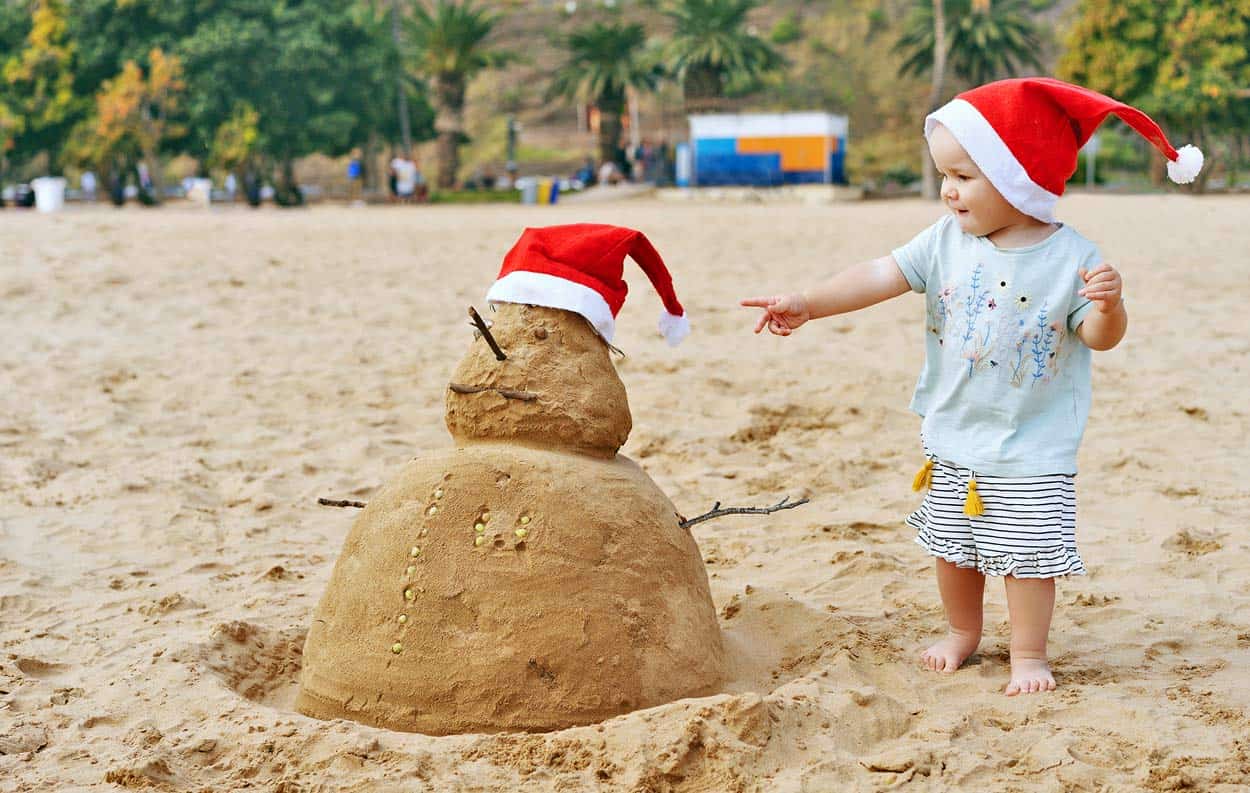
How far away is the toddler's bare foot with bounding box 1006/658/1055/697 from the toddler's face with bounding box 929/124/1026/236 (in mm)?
1050

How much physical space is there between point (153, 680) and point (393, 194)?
100ft

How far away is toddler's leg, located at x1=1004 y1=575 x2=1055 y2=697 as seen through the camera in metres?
3.12

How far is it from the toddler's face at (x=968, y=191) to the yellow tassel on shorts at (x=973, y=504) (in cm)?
62

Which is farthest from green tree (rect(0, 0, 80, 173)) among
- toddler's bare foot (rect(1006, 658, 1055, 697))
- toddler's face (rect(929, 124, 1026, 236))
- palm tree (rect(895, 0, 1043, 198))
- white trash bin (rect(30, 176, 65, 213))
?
toddler's bare foot (rect(1006, 658, 1055, 697))

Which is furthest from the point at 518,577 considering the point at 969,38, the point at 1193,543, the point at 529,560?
the point at 969,38

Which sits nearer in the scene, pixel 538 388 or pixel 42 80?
pixel 538 388

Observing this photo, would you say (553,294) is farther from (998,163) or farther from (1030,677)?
(1030,677)

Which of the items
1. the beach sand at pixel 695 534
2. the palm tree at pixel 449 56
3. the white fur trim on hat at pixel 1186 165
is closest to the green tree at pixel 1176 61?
the palm tree at pixel 449 56

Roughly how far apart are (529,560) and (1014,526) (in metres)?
1.17

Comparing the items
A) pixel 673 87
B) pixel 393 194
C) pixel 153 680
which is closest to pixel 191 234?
pixel 153 680

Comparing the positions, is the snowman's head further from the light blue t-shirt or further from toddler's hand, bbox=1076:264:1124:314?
toddler's hand, bbox=1076:264:1124:314

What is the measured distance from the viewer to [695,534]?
15.3 ft

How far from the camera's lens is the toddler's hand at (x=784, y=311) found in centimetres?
321

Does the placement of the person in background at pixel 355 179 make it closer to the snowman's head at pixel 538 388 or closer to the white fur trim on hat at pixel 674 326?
the white fur trim on hat at pixel 674 326
